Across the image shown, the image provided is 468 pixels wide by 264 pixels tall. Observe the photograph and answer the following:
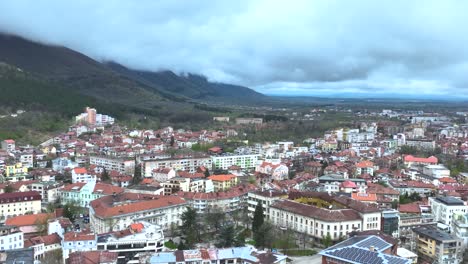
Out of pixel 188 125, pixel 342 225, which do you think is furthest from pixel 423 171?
pixel 188 125

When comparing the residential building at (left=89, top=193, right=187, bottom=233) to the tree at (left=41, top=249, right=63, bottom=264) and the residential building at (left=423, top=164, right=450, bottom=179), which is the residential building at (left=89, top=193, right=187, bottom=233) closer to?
the tree at (left=41, top=249, right=63, bottom=264)

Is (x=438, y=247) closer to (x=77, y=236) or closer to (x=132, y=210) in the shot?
(x=132, y=210)

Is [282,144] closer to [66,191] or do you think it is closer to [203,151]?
[203,151]

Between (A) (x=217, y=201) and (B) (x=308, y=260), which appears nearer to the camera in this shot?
(B) (x=308, y=260)

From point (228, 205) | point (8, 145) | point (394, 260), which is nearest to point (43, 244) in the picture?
point (228, 205)

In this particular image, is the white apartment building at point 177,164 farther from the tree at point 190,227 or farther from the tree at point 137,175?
the tree at point 190,227

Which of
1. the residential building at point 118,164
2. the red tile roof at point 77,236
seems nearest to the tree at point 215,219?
the red tile roof at point 77,236
